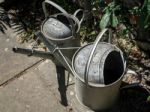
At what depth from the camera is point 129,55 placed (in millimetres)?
4207

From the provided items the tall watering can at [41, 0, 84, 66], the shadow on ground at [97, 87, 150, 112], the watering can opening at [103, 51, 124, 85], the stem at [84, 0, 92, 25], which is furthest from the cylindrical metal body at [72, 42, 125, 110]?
the stem at [84, 0, 92, 25]

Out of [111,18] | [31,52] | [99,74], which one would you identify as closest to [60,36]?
[31,52]

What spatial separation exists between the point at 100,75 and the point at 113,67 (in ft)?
1.16

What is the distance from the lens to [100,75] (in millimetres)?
3225

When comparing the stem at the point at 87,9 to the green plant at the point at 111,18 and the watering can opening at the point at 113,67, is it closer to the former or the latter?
the green plant at the point at 111,18

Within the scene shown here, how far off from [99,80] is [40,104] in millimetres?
968

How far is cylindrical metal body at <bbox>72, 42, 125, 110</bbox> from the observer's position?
10.7 feet

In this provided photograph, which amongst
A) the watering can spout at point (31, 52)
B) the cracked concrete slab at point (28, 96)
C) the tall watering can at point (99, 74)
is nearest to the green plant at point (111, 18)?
the tall watering can at point (99, 74)

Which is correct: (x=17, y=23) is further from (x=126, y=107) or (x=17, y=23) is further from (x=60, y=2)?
(x=126, y=107)

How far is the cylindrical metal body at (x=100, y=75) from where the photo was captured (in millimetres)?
3252

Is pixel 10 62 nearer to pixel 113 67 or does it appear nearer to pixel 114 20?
pixel 113 67

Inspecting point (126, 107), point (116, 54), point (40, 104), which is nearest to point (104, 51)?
point (116, 54)

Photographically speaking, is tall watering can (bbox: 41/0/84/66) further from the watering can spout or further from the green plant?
the green plant

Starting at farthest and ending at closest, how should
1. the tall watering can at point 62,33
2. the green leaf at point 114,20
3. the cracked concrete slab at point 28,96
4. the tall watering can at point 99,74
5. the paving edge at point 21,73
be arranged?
the paving edge at point 21,73, the cracked concrete slab at point 28,96, the tall watering can at point 62,33, the green leaf at point 114,20, the tall watering can at point 99,74
